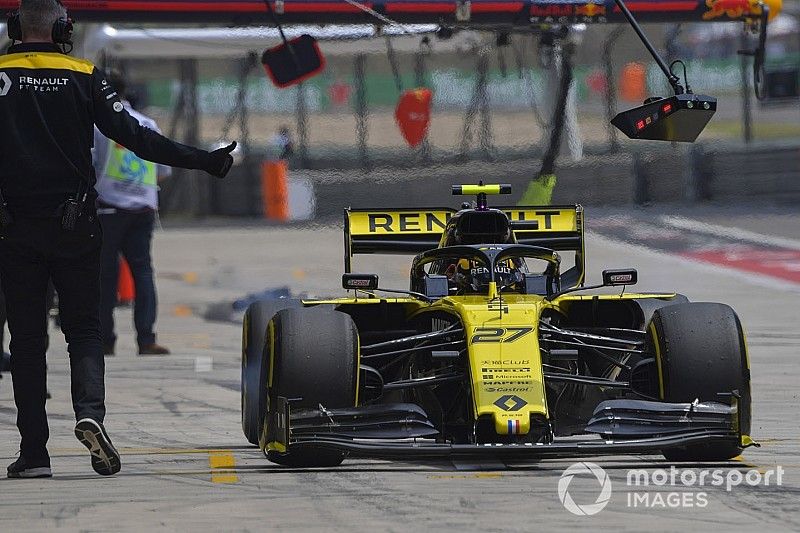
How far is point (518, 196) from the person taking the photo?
19000 mm

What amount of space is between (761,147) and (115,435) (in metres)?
17.7

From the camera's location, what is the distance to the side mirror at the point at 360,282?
758 centimetres

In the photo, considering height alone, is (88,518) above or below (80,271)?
below

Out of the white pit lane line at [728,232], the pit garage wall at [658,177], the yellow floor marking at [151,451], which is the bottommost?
the white pit lane line at [728,232]

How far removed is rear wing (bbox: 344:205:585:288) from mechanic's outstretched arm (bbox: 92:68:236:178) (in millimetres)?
1952

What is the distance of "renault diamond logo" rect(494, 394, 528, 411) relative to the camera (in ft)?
22.2

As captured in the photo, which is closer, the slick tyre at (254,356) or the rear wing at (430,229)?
the slick tyre at (254,356)

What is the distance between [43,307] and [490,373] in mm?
1771

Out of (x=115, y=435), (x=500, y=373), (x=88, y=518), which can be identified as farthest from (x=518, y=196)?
(x=88, y=518)

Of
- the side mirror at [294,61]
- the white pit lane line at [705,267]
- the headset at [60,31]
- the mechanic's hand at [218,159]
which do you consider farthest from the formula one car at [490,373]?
the white pit lane line at [705,267]

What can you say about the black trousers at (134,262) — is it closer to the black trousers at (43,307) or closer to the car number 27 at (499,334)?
the black trousers at (43,307)

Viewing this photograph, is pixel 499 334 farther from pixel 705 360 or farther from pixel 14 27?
pixel 14 27

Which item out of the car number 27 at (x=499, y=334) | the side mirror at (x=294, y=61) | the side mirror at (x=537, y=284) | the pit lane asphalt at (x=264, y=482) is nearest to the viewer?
the pit lane asphalt at (x=264, y=482)

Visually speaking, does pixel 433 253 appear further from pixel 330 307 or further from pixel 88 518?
pixel 88 518
